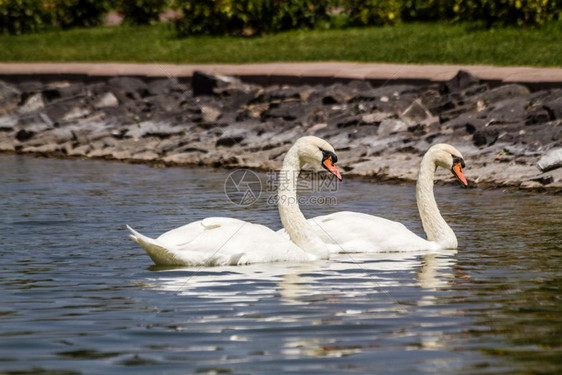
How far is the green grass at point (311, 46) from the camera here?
21.3 meters

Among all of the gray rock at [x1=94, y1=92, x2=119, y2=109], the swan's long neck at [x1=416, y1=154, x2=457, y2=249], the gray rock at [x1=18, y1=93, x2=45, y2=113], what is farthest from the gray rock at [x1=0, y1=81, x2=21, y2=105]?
the swan's long neck at [x1=416, y1=154, x2=457, y2=249]

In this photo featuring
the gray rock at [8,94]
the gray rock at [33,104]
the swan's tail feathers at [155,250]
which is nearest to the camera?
the swan's tail feathers at [155,250]

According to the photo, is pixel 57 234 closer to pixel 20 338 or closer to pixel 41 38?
pixel 20 338

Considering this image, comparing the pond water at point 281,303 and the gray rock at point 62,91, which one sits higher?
the pond water at point 281,303

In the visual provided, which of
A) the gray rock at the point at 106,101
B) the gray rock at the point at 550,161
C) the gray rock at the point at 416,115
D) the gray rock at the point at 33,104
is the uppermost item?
the gray rock at the point at 550,161

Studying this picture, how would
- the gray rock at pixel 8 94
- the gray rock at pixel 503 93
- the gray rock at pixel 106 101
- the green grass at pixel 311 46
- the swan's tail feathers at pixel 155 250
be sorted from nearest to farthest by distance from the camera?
1. the swan's tail feathers at pixel 155 250
2. the gray rock at pixel 503 93
3. the green grass at pixel 311 46
4. the gray rock at pixel 106 101
5. the gray rock at pixel 8 94

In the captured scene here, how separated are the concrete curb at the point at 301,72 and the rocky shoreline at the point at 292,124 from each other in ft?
0.81

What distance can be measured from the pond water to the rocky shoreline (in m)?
2.76

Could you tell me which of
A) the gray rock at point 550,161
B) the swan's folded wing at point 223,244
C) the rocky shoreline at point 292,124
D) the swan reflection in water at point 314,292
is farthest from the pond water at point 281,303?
the rocky shoreline at point 292,124

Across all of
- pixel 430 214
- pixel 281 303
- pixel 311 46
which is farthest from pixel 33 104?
pixel 281 303

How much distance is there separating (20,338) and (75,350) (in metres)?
0.48

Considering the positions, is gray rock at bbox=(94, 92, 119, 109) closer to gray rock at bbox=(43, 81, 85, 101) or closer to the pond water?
gray rock at bbox=(43, 81, 85, 101)

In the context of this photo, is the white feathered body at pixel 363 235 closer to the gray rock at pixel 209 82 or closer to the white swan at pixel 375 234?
the white swan at pixel 375 234

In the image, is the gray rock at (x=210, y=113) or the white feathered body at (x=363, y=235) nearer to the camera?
the white feathered body at (x=363, y=235)
